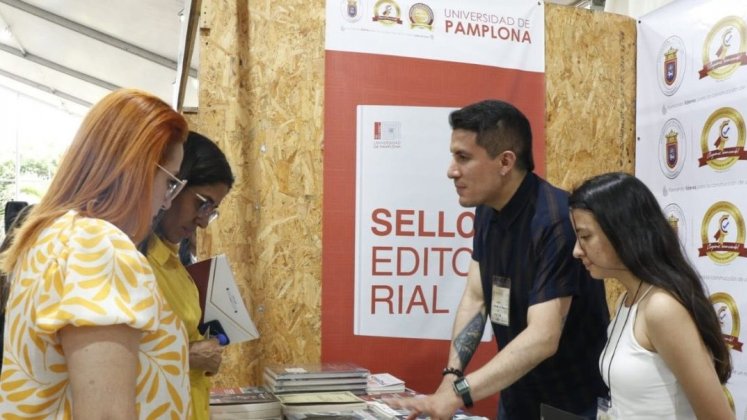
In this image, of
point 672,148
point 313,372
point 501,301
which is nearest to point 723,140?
point 672,148

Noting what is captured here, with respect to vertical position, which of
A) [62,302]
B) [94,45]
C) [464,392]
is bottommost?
[464,392]

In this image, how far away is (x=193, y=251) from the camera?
2.71 metres

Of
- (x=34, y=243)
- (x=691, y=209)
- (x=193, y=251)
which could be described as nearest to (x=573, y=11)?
(x=691, y=209)

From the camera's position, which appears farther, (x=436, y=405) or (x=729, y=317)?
(x=729, y=317)

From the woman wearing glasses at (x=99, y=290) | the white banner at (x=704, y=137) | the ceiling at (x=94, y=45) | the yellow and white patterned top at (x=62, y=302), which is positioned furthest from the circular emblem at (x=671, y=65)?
the yellow and white patterned top at (x=62, y=302)

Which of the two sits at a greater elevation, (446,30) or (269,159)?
(446,30)

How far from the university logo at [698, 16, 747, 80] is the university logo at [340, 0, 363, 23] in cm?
140

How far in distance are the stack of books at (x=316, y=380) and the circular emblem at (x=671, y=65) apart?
184 centimetres

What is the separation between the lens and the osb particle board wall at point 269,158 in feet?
8.56

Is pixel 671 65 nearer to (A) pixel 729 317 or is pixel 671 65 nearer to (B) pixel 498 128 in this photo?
(A) pixel 729 317

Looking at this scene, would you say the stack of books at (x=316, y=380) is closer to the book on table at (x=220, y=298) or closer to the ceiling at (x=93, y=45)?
the book on table at (x=220, y=298)

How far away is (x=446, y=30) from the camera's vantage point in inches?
114

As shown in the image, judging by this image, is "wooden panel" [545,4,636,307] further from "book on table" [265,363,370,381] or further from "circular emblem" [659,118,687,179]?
"book on table" [265,363,370,381]

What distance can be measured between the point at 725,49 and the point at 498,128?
48.2 inches
